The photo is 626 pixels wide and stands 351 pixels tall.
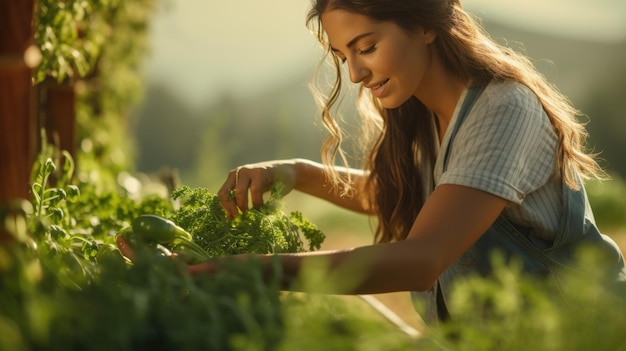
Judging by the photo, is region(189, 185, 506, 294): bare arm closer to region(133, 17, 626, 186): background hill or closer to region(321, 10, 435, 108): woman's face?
region(321, 10, 435, 108): woman's face

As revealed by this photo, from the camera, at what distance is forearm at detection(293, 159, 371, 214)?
8.27ft

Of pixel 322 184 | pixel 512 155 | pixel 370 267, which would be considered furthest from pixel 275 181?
pixel 370 267

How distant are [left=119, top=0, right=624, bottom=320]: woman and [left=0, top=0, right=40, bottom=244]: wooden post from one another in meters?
0.78

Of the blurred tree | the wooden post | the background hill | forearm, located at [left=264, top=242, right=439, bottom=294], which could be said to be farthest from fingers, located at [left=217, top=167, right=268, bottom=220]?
the blurred tree

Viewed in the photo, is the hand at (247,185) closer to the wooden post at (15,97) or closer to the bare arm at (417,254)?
the bare arm at (417,254)

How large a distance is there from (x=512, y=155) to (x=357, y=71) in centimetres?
48

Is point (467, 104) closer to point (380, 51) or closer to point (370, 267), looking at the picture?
point (380, 51)

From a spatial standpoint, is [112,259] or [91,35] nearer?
[112,259]

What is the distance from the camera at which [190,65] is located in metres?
12.6

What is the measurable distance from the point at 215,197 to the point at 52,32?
976mm

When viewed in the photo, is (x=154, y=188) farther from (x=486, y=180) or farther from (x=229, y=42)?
(x=229, y=42)

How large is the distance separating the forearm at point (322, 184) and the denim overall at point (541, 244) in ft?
1.53

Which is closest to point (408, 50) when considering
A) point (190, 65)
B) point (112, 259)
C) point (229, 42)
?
point (112, 259)

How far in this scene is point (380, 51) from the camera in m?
2.10
